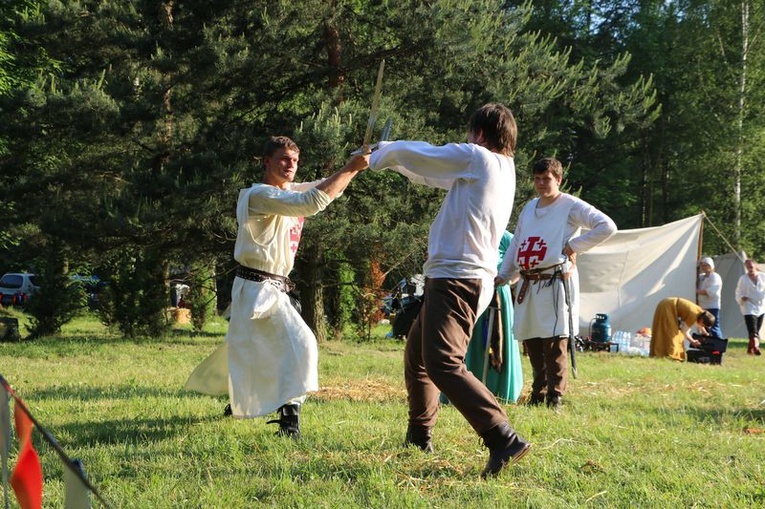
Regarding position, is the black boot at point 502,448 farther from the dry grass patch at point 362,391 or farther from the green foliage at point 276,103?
the green foliage at point 276,103

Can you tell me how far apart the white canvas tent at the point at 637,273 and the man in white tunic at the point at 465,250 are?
11.8m

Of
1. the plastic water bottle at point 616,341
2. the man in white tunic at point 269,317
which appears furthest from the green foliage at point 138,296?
the man in white tunic at point 269,317

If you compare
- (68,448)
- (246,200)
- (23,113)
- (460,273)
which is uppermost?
(23,113)

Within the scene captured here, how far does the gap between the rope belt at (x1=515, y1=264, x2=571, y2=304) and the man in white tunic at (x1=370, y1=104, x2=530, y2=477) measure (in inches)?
88.3

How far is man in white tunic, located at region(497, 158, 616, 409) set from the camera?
616 cm

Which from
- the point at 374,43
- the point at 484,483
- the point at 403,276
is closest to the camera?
the point at 484,483

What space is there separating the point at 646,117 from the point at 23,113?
1089 cm

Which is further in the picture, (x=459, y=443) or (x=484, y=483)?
(x=459, y=443)

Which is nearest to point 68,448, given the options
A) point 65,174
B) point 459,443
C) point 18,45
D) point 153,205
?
point 459,443

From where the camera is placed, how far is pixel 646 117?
51.1 ft

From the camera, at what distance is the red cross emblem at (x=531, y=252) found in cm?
624

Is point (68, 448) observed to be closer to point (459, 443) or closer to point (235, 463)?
point (235, 463)

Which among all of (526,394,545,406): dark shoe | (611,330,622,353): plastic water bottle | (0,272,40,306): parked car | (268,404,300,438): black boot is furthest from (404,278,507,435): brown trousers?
(0,272,40,306): parked car

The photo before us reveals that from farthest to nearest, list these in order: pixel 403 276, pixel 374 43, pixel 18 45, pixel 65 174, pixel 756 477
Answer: pixel 18 45, pixel 65 174, pixel 403 276, pixel 374 43, pixel 756 477
